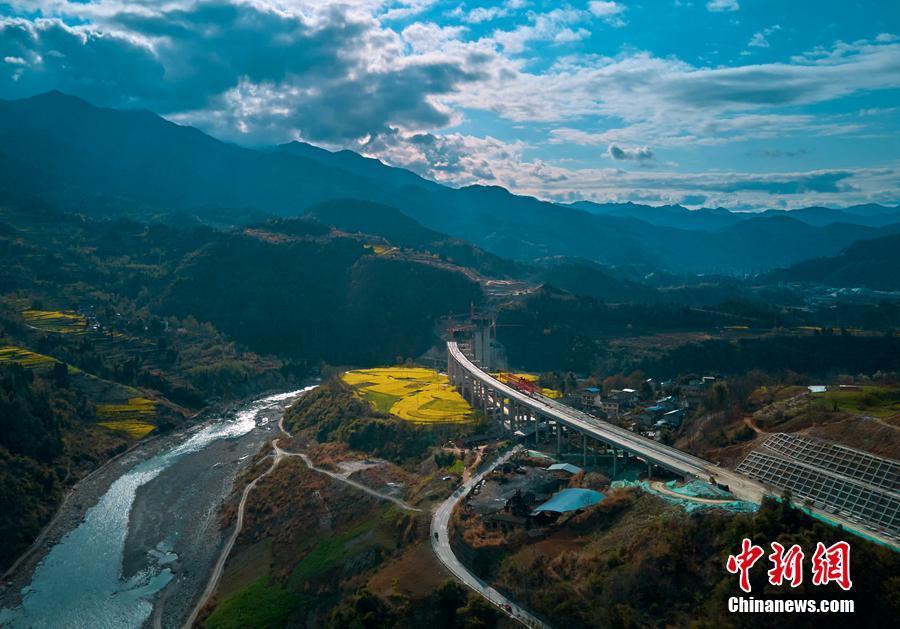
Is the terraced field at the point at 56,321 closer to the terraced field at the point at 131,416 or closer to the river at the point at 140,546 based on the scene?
the terraced field at the point at 131,416

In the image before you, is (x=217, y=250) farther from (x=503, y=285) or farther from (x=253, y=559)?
(x=253, y=559)

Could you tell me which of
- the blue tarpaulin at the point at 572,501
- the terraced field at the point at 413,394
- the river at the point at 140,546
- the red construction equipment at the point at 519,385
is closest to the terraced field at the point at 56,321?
the river at the point at 140,546

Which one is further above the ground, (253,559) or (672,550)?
(672,550)

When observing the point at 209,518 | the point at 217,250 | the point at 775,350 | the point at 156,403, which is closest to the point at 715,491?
the point at 209,518

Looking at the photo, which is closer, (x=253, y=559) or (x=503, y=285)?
(x=253, y=559)

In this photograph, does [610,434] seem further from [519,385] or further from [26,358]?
[26,358]

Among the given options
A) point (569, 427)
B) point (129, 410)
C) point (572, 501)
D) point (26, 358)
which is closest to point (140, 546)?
point (569, 427)
